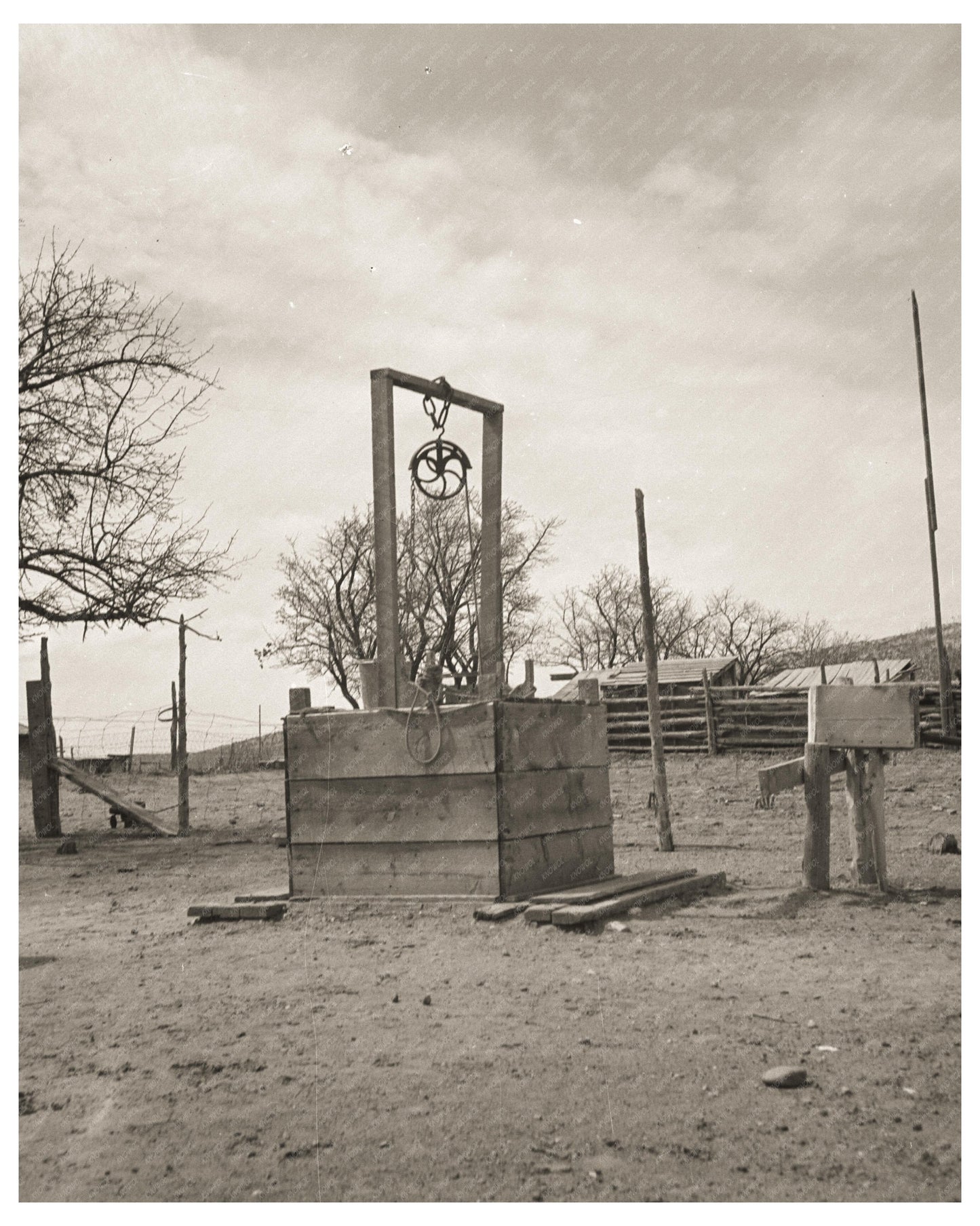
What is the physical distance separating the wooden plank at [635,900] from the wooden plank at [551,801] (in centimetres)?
63

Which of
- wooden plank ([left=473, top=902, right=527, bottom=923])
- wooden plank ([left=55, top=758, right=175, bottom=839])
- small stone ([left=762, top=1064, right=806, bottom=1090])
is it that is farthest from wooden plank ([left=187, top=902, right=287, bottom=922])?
wooden plank ([left=55, top=758, right=175, bottom=839])

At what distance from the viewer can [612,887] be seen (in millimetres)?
6652

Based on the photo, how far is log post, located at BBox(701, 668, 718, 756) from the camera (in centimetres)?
2180

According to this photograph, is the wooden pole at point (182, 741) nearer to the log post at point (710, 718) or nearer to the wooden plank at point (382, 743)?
the wooden plank at point (382, 743)

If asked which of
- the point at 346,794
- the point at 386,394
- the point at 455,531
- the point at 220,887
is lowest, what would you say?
the point at 220,887

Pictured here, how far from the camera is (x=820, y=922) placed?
5.77 meters

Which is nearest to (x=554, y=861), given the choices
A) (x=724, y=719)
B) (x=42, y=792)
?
(x=42, y=792)

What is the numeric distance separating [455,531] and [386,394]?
20.9 m

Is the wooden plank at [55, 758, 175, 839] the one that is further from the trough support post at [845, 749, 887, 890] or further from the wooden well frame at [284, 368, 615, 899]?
the trough support post at [845, 749, 887, 890]

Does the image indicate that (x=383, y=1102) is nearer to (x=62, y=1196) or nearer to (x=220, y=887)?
(x=62, y=1196)

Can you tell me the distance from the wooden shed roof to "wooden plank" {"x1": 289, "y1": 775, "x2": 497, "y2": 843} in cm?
1554

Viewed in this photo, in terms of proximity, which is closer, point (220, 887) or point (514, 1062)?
point (514, 1062)

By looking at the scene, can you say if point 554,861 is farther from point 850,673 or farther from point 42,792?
point 850,673
